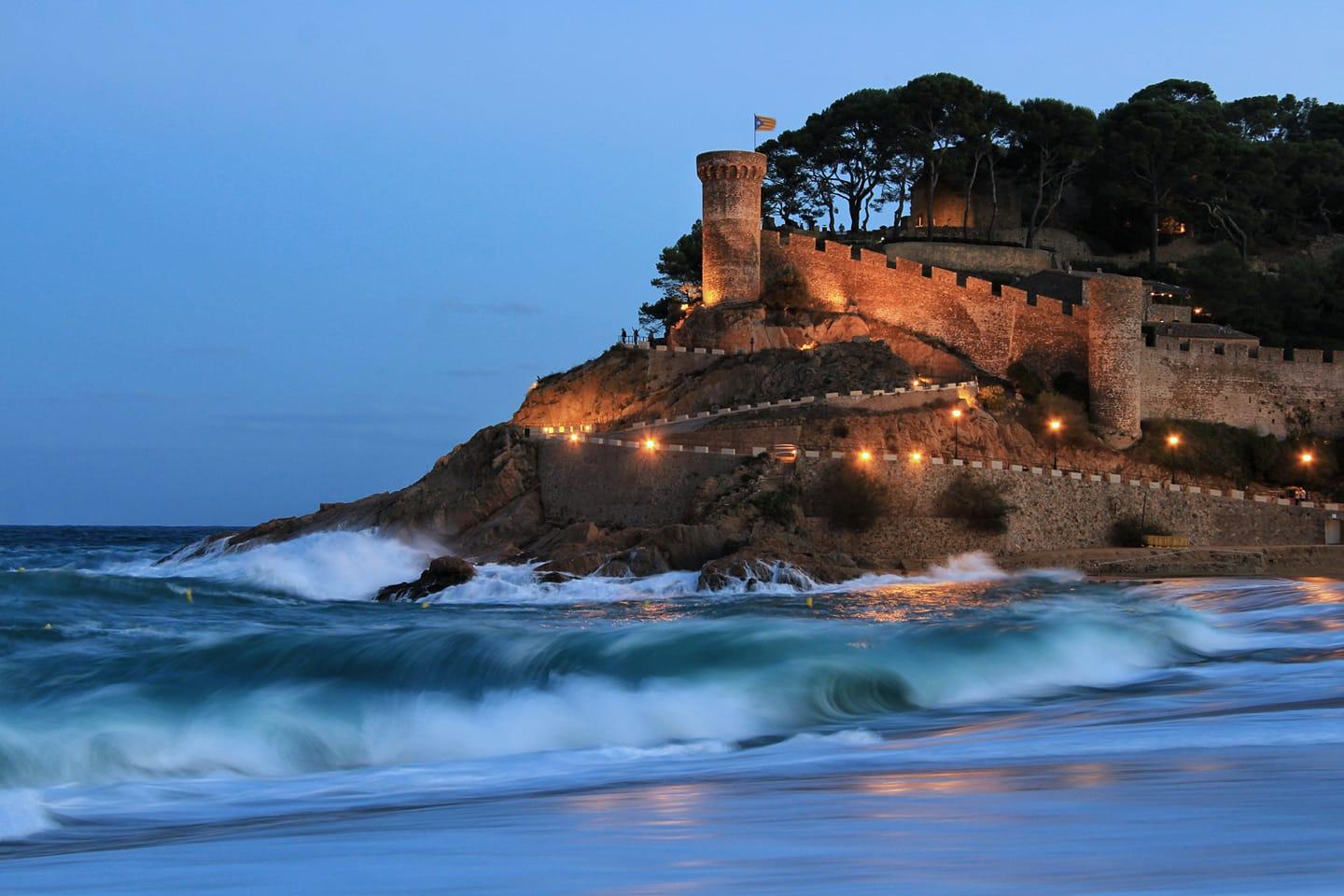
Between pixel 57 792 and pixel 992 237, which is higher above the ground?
pixel 992 237

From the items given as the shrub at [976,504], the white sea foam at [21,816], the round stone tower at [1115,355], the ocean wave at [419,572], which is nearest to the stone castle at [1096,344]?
the round stone tower at [1115,355]

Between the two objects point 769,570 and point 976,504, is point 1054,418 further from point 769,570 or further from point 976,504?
point 769,570

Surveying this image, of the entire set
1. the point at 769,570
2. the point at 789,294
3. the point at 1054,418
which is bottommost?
the point at 769,570

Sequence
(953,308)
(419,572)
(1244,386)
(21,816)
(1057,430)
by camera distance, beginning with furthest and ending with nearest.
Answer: (953,308) < (1244,386) < (1057,430) < (419,572) < (21,816)

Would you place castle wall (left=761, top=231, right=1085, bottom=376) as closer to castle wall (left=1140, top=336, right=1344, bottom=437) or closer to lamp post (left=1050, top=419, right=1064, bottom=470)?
castle wall (left=1140, top=336, right=1344, bottom=437)

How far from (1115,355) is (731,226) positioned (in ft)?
37.5

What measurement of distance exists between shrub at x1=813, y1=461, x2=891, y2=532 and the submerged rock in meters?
7.34

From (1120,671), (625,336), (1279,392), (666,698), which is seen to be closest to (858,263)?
(625,336)

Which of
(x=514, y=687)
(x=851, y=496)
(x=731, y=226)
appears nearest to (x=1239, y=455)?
(x=851, y=496)

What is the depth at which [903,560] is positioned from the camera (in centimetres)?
3100

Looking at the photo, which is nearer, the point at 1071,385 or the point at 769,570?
the point at 769,570

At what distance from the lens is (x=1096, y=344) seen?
125 ft

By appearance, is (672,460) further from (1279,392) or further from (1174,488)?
(1279,392)

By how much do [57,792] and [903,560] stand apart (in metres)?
21.8
